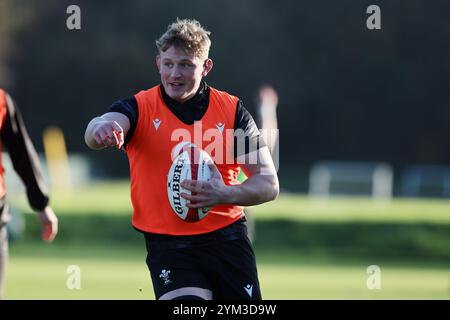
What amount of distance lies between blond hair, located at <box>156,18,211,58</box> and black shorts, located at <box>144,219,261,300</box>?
1141 mm

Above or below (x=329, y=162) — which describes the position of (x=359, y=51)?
above

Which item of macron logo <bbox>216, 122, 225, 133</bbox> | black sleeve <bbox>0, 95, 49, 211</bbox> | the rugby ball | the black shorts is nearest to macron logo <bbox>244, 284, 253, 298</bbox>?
the black shorts

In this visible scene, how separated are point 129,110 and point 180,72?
398 millimetres

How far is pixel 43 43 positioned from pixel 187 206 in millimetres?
39795

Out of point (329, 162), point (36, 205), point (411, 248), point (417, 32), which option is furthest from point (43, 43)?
point (36, 205)

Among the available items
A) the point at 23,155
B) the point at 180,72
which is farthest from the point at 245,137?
the point at 23,155

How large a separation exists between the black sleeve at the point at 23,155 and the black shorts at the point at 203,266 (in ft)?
4.00

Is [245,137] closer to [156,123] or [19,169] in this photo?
[156,123]

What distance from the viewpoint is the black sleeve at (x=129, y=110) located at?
6.60 metres

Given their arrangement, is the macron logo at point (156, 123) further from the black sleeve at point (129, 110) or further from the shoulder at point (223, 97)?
the shoulder at point (223, 97)

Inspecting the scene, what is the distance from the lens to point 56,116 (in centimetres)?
4472

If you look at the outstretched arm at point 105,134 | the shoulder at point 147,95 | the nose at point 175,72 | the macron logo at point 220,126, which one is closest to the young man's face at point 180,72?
the nose at point 175,72

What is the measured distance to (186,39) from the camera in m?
6.57

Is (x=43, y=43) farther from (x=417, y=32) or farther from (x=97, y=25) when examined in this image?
(x=417, y=32)
